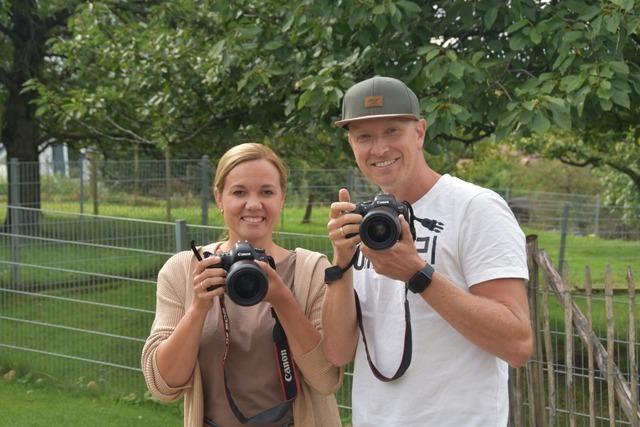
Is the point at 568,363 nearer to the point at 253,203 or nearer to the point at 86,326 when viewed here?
the point at 253,203

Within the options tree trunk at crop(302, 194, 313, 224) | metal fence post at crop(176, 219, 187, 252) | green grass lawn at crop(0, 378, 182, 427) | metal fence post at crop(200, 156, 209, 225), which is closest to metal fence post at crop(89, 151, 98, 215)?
metal fence post at crop(200, 156, 209, 225)

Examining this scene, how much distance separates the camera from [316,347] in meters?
2.57

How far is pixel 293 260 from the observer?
2.72 meters

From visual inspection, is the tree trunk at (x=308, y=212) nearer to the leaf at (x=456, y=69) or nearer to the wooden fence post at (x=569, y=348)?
the leaf at (x=456, y=69)

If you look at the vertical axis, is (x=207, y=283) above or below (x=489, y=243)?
below

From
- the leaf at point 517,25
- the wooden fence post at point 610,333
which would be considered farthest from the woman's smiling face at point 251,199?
the leaf at point 517,25

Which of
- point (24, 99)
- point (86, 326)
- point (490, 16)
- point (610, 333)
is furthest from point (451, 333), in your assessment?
point (24, 99)

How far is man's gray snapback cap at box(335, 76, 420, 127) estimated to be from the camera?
236cm

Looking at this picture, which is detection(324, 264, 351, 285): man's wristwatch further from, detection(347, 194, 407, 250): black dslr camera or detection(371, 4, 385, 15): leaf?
detection(371, 4, 385, 15): leaf

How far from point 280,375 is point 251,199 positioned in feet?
1.75

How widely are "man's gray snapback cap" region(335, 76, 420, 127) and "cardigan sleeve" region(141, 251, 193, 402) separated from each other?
2.36ft

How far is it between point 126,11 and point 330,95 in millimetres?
8241

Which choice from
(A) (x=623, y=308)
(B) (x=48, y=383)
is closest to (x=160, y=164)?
(B) (x=48, y=383)

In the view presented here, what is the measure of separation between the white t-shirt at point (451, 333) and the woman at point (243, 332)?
1.05ft
